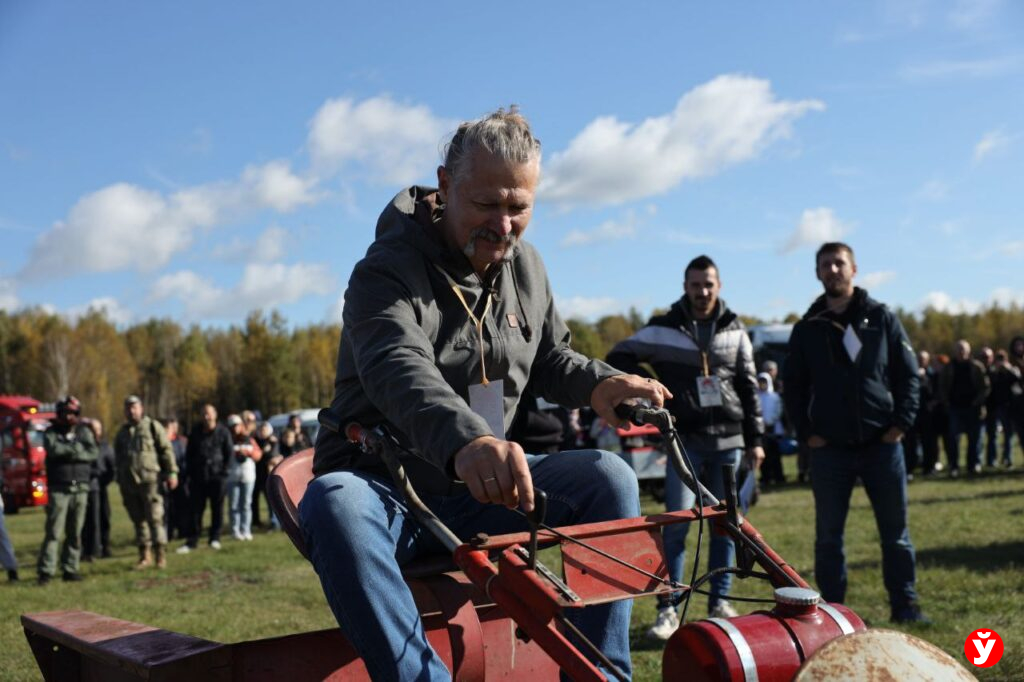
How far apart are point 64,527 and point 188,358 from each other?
9942cm

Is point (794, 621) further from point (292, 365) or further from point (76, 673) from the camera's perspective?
point (292, 365)

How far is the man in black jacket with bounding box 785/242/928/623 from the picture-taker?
19.4 feet

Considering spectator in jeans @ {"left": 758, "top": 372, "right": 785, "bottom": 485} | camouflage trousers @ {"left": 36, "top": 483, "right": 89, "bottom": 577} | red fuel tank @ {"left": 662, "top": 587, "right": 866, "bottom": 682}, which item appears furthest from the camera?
spectator in jeans @ {"left": 758, "top": 372, "right": 785, "bottom": 485}

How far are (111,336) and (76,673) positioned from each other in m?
106

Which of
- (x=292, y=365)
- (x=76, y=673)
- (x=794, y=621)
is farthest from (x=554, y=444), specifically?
(x=292, y=365)

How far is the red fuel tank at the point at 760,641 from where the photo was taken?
6.74 ft

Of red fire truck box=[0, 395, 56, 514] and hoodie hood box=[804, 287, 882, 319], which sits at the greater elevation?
hoodie hood box=[804, 287, 882, 319]

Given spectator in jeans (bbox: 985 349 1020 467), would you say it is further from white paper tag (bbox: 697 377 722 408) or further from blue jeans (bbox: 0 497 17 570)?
blue jeans (bbox: 0 497 17 570)

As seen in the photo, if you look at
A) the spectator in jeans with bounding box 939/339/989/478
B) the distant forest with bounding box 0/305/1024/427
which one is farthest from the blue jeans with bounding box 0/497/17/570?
the distant forest with bounding box 0/305/1024/427

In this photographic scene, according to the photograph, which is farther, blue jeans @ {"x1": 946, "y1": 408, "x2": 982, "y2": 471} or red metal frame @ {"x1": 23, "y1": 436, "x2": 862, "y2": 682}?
blue jeans @ {"x1": 946, "y1": 408, "x2": 982, "y2": 471}

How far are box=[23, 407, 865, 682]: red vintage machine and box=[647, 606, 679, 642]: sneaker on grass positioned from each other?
8.95ft

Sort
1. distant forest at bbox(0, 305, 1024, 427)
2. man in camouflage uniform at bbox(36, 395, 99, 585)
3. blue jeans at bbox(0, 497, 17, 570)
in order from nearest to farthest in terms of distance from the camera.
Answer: blue jeans at bbox(0, 497, 17, 570), man in camouflage uniform at bbox(36, 395, 99, 585), distant forest at bbox(0, 305, 1024, 427)

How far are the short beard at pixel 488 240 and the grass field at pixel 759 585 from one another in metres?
2.78

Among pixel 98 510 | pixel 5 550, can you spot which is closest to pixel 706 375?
pixel 5 550
